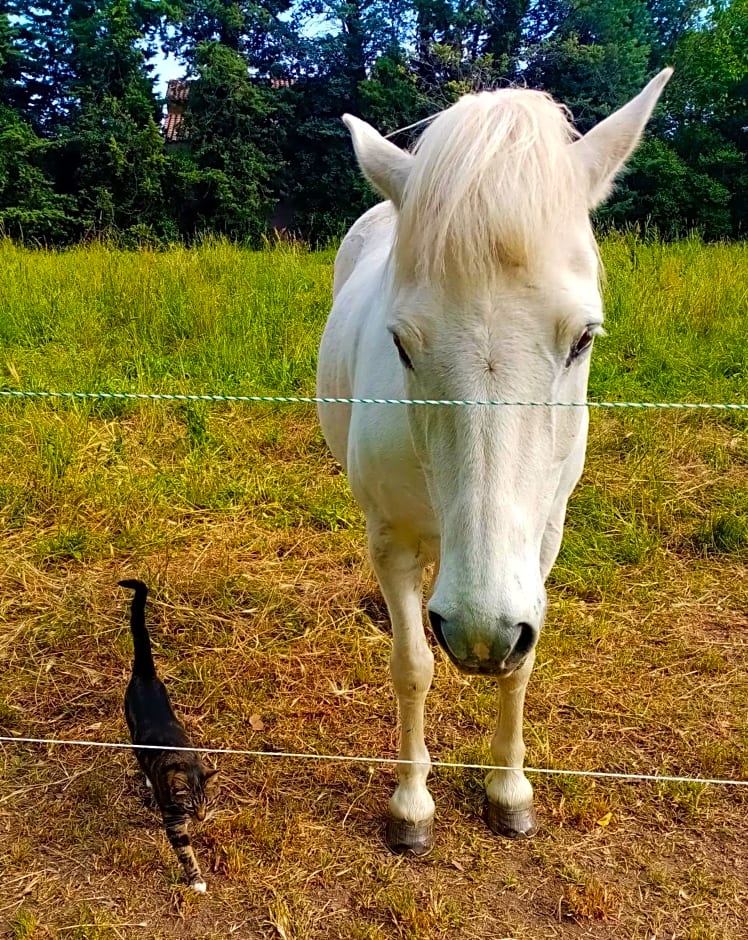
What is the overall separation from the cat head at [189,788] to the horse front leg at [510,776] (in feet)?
2.98

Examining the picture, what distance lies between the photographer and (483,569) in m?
1.32

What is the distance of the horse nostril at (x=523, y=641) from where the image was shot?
1.35m

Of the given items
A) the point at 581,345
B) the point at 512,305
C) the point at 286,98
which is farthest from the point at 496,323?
the point at 286,98

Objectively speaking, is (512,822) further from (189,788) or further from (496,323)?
(496,323)

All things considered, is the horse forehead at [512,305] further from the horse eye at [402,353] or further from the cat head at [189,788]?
the cat head at [189,788]

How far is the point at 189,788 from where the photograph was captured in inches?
83.4

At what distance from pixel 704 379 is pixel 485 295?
182 inches

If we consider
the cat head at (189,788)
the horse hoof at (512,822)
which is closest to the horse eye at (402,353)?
the cat head at (189,788)

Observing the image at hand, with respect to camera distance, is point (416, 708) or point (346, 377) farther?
point (346, 377)

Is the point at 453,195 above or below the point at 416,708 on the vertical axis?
above

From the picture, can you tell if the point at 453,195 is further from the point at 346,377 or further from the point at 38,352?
the point at 38,352

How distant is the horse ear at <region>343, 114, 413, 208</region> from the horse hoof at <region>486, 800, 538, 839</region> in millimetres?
1859

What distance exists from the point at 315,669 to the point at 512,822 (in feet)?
3.55

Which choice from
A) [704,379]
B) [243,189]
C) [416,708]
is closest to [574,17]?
[243,189]
